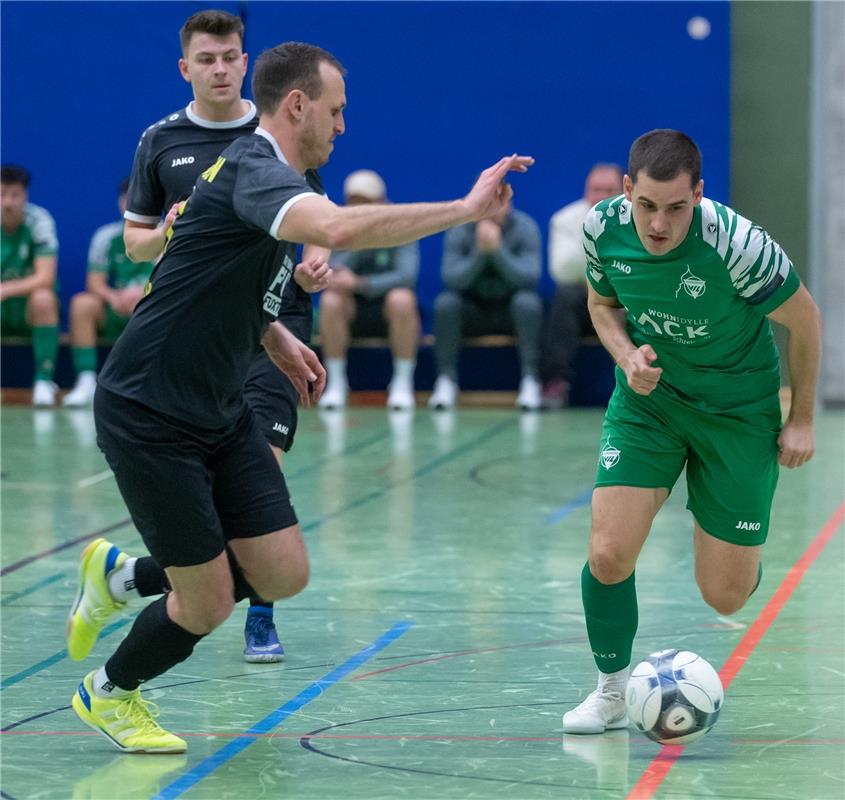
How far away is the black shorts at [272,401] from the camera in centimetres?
586

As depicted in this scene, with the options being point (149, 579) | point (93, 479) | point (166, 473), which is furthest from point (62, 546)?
point (166, 473)

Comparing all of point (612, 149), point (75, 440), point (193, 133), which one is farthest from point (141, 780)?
point (612, 149)

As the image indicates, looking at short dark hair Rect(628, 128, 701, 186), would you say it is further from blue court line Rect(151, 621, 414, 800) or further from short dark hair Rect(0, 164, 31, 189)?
short dark hair Rect(0, 164, 31, 189)

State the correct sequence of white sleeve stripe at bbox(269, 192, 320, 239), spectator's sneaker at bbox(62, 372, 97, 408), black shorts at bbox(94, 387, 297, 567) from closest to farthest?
white sleeve stripe at bbox(269, 192, 320, 239)
black shorts at bbox(94, 387, 297, 567)
spectator's sneaker at bbox(62, 372, 97, 408)

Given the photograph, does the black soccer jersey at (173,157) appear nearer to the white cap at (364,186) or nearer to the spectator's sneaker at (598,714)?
the spectator's sneaker at (598,714)

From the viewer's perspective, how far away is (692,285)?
4.70 m

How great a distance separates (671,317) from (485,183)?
44.0 inches

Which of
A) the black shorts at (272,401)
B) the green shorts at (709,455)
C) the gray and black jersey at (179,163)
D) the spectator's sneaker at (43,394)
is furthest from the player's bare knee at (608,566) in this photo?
the spectator's sneaker at (43,394)

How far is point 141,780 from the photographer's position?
4.37 metres

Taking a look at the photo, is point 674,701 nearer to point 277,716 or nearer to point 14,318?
point 277,716

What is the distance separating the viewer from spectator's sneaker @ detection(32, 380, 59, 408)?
13.6 metres

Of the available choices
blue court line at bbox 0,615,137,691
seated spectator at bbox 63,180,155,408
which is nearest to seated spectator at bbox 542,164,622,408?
seated spectator at bbox 63,180,155,408

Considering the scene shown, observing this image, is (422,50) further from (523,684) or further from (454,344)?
(523,684)

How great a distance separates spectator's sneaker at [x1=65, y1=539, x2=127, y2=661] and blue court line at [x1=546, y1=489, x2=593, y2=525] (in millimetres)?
3766
